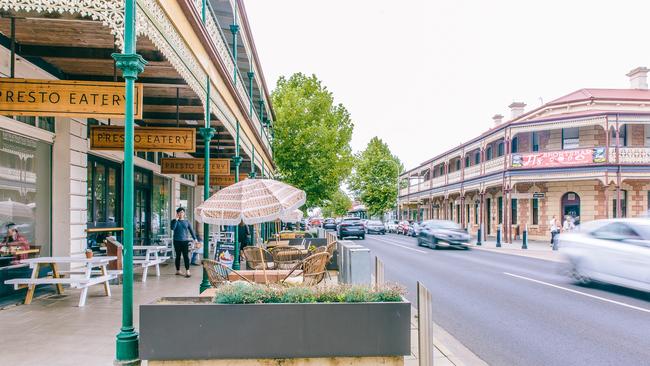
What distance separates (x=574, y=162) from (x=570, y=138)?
11.0 ft

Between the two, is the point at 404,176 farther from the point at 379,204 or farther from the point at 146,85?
the point at 146,85

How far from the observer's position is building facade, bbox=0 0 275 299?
5805 mm

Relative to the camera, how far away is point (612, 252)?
10336mm

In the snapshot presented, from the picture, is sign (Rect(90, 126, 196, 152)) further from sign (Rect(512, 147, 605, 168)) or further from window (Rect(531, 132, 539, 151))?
window (Rect(531, 132, 539, 151))

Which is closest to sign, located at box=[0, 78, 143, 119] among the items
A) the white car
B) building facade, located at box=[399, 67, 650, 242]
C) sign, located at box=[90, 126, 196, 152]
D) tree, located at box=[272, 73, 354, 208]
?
sign, located at box=[90, 126, 196, 152]

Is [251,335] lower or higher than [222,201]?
lower

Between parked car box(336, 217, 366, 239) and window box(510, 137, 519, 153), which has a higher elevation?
window box(510, 137, 519, 153)

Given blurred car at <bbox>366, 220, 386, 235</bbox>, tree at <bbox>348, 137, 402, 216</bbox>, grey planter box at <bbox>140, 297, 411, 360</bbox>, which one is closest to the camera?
grey planter box at <bbox>140, 297, 411, 360</bbox>

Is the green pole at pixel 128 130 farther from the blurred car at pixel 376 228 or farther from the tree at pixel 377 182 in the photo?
the tree at pixel 377 182

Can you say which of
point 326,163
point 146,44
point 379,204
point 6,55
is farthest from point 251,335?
point 379,204

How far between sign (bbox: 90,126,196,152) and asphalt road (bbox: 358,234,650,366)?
5.52m

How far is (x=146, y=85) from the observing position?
27.4ft

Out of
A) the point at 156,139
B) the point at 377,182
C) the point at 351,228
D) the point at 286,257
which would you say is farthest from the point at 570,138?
the point at 377,182

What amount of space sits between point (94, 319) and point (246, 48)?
1187 centimetres
